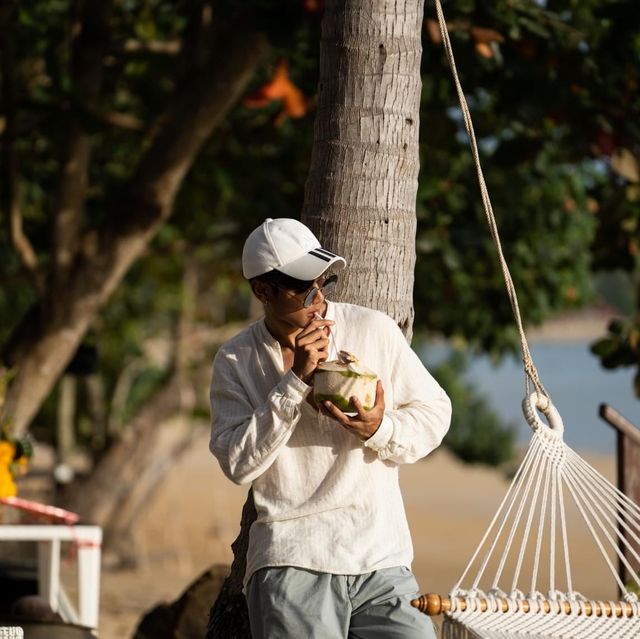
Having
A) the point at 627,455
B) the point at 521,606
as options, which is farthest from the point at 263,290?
the point at 627,455

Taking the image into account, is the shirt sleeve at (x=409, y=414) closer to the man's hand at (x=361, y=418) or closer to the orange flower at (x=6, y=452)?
the man's hand at (x=361, y=418)

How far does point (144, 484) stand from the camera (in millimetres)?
11445

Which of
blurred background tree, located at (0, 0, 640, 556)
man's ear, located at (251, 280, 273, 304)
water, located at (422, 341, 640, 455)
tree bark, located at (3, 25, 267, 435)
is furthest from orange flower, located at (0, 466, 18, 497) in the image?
water, located at (422, 341, 640, 455)

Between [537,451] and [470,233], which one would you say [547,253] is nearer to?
[470,233]

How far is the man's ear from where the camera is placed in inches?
93.4

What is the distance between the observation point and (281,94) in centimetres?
543

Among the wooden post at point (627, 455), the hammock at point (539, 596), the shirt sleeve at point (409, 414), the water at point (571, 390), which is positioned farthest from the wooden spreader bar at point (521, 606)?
the water at point (571, 390)

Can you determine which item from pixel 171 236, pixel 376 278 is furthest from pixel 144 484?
pixel 376 278

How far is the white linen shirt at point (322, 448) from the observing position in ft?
7.39

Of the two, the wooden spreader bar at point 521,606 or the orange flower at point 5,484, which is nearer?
the wooden spreader bar at point 521,606

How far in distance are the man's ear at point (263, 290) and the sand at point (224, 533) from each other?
16.6 feet

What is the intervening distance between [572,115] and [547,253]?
127 inches

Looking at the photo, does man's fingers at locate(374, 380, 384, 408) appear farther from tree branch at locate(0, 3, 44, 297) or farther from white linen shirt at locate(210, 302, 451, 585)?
tree branch at locate(0, 3, 44, 297)

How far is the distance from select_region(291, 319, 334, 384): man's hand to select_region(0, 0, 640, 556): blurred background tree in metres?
2.28
